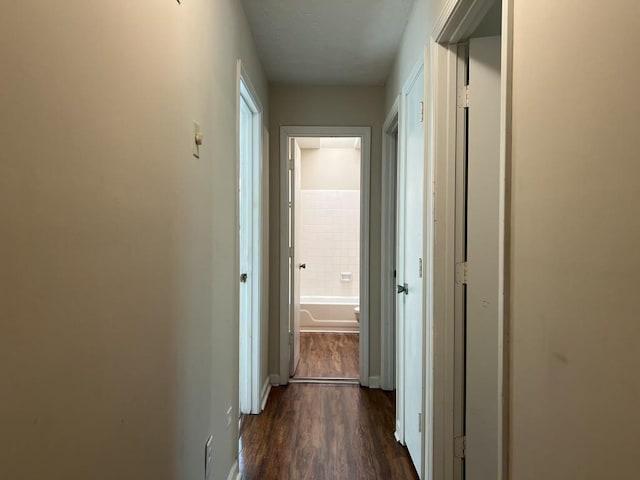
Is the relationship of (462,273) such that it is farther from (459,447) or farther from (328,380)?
(328,380)

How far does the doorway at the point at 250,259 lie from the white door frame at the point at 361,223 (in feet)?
1.43

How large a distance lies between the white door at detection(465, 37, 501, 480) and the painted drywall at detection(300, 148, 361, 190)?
386 centimetres

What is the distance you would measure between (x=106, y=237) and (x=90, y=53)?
35 centimetres

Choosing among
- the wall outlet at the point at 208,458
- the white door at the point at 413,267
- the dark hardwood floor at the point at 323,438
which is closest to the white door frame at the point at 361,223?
the dark hardwood floor at the point at 323,438

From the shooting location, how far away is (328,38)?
2.43m

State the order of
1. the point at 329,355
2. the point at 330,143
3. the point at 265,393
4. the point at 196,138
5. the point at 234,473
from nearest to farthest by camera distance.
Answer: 1. the point at 196,138
2. the point at 234,473
3. the point at 265,393
4. the point at 329,355
5. the point at 330,143

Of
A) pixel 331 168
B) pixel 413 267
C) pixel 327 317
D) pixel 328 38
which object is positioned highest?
pixel 328 38

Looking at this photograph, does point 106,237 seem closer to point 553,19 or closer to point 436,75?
point 553,19

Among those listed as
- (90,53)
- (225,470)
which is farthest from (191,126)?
(225,470)

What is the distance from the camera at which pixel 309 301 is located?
5242 mm

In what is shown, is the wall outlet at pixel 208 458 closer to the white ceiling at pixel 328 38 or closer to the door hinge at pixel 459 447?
the door hinge at pixel 459 447

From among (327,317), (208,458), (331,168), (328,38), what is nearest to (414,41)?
(328,38)

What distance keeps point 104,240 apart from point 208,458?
113 cm

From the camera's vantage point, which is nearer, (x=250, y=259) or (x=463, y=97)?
(x=463, y=97)
